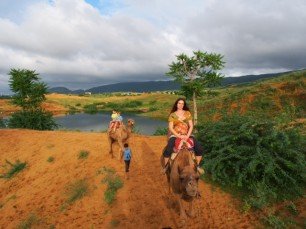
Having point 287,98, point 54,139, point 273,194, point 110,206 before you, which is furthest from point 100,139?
point 287,98

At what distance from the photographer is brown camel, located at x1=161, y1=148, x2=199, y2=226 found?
26.6 feet

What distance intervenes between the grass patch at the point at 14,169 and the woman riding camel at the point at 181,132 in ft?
34.0

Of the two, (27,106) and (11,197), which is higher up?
(27,106)

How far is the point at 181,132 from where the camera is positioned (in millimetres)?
10383

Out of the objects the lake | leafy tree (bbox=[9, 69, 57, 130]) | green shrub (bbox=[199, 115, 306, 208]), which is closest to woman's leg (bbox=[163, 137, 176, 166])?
green shrub (bbox=[199, 115, 306, 208])

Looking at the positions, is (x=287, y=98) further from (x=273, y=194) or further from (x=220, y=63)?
(x=273, y=194)

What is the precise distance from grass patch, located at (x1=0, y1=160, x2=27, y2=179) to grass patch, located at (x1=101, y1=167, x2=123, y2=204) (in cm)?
567

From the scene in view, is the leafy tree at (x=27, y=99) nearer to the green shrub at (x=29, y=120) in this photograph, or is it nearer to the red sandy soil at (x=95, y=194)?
the green shrub at (x=29, y=120)

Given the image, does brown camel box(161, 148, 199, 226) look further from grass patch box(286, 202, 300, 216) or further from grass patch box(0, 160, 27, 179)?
grass patch box(0, 160, 27, 179)

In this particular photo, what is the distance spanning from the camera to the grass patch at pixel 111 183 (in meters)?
12.4

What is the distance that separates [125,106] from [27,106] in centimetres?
7285

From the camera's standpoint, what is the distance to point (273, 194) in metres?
10.7

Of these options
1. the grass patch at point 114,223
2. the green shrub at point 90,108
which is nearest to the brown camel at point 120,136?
the grass patch at point 114,223

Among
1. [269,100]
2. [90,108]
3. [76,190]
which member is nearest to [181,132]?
[76,190]
